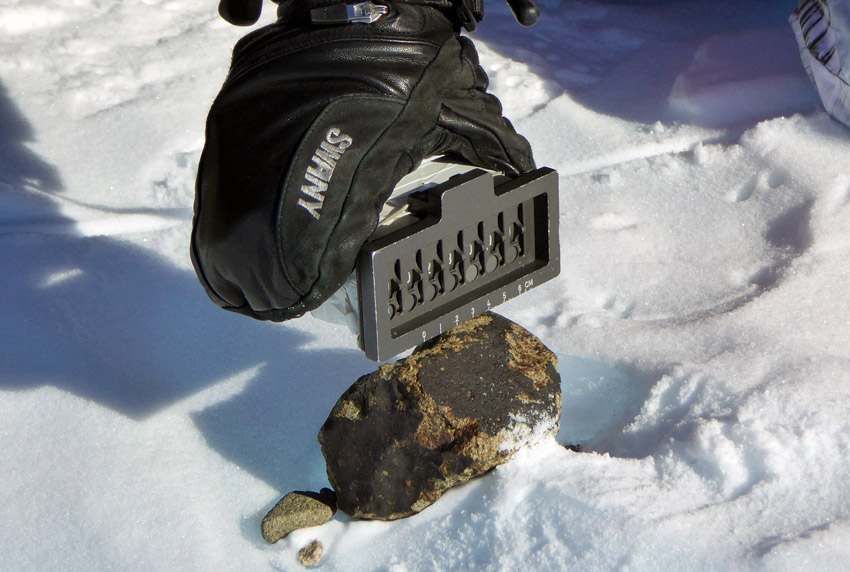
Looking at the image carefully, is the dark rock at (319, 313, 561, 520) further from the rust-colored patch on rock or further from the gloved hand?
the gloved hand

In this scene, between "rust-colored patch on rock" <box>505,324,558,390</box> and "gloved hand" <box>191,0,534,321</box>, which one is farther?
"rust-colored patch on rock" <box>505,324,558,390</box>

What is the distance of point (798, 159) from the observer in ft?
6.44

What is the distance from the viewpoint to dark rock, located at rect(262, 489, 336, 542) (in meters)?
1.38

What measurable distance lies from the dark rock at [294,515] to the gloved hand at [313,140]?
291mm

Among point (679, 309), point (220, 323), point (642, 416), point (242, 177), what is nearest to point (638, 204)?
point (679, 309)

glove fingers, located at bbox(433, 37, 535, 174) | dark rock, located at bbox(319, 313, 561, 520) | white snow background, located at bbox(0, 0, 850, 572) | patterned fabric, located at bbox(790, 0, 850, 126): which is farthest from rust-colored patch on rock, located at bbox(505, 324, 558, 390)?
patterned fabric, located at bbox(790, 0, 850, 126)

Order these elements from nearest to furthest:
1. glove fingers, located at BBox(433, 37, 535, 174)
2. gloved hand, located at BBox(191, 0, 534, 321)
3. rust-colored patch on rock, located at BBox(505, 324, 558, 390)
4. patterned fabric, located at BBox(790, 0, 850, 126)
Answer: gloved hand, located at BBox(191, 0, 534, 321)
glove fingers, located at BBox(433, 37, 535, 174)
rust-colored patch on rock, located at BBox(505, 324, 558, 390)
patterned fabric, located at BBox(790, 0, 850, 126)

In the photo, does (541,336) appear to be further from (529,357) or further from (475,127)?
(475,127)

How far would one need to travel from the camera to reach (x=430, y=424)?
4.46 feet

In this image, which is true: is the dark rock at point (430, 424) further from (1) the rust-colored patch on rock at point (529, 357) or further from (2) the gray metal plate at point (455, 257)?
(2) the gray metal plate at point (455, 257)

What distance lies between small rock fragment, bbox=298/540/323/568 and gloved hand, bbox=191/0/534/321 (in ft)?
1.09

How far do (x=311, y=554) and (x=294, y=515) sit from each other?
62 millimetres

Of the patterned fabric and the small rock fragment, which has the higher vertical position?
the patterned fabric

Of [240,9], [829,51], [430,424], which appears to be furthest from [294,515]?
[829,51]
